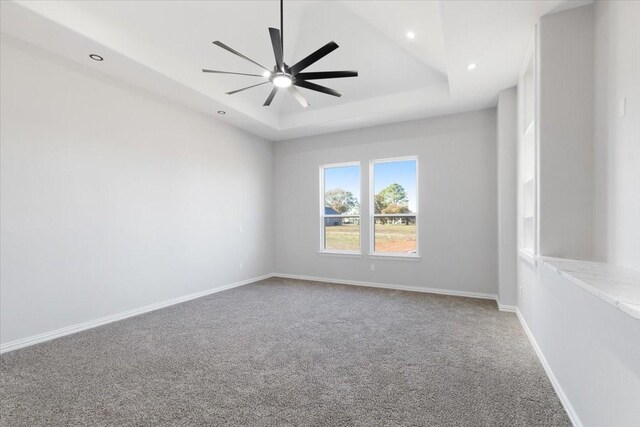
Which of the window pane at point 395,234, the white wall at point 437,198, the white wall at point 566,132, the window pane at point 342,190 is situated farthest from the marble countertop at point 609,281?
the window pane at point 342,190

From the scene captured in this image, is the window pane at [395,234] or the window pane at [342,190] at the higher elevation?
the window pane at [342,190]

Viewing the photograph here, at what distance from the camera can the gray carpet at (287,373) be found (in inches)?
78.1

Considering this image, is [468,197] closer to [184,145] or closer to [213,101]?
[213,101]

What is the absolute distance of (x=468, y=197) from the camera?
16.3ft

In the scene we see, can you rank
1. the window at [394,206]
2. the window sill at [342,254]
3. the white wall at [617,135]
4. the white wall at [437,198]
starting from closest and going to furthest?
the white wall at [617,135], the white wall at [437,198], the window at [394,206], the window sill at [342,254]

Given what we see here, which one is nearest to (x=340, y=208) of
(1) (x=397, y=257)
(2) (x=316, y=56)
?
(1) (x=397, y=257)

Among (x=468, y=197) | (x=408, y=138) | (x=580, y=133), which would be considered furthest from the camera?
(x=408, y=138)

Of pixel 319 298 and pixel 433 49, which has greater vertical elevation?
pixel 433 49

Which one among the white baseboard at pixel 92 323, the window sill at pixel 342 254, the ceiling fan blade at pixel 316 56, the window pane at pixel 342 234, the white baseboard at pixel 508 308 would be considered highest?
the ceiling fan blade at pixel 316 56

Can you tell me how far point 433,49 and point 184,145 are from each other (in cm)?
372

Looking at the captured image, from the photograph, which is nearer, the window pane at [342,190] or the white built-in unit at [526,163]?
the white built-in unit at [526,163]

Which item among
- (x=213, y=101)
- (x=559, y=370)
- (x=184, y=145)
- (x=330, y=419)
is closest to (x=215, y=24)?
(x=213, y=101)

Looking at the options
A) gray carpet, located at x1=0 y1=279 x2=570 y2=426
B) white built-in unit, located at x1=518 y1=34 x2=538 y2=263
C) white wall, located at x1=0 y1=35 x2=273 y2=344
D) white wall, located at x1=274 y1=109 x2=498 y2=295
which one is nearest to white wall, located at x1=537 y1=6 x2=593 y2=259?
white built-in unit, located at x1=518 y1=34 x2=538 y2=263

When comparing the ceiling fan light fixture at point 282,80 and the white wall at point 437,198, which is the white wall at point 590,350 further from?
the ceiling fan light fixture at point 282,80
